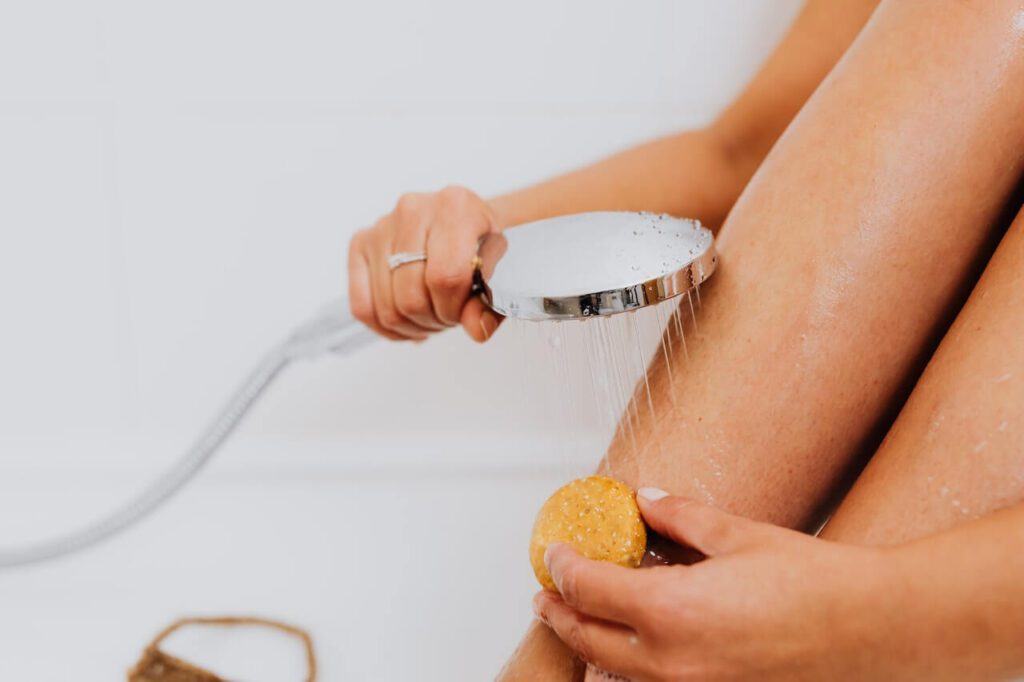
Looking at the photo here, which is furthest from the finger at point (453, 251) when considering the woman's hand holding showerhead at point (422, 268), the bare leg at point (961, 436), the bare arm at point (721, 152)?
the bare leg at point (961, 436)

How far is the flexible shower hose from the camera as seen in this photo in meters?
0.67

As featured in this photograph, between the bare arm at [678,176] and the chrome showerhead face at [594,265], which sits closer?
the chrome showerhead face at [594,265]

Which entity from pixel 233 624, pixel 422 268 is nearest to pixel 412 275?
pixel 422 268

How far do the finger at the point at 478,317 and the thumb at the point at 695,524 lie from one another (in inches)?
5.6

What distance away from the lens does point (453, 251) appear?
56 cm

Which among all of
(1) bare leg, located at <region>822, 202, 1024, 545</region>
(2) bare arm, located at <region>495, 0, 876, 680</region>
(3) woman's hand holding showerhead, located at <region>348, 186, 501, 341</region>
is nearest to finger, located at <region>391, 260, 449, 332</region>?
(3) woman's hand holding showerhead, located at <region>348, 186, 501, 341</region>

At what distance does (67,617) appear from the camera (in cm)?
83

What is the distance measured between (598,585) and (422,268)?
0.24 meters

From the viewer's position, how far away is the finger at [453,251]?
0.56m

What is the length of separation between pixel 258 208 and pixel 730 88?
18.5 inches

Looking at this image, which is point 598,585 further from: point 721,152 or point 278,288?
point 278,288

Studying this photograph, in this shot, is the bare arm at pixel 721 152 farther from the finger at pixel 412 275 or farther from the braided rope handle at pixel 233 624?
the braided rope handle at pixel 233 624

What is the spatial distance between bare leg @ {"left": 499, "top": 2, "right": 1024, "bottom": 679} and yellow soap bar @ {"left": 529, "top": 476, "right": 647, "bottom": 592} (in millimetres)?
47

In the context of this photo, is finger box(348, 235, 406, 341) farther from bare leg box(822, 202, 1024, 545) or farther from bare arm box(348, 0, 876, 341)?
bare leg box(822, 202, 1024, 545)
